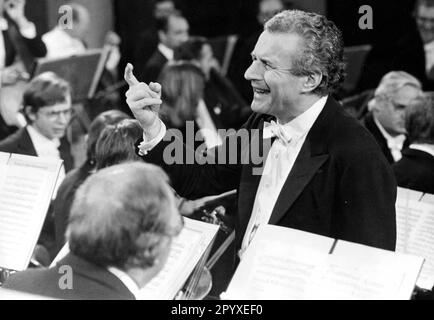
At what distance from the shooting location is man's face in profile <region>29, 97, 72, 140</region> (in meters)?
4.35

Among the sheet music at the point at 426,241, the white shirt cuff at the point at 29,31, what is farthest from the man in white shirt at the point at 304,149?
the white shirt cuff at the point at 29,31

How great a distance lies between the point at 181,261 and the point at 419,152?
5.92ft

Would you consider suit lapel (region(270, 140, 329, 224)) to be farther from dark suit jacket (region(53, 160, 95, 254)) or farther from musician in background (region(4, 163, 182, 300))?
dark suit jacket (region(53, 160, 95, 254))

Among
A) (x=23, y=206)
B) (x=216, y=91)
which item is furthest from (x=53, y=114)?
(x=216, y=91)

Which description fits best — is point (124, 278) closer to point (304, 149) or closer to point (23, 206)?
point (304, 149)

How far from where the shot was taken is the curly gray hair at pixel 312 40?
255 centimetres

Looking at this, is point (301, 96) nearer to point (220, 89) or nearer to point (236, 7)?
point (220, 89)

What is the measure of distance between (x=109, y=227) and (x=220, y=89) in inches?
171

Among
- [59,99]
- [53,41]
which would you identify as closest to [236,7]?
[53,41]

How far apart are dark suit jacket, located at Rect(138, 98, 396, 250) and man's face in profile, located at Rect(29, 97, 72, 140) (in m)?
1.83

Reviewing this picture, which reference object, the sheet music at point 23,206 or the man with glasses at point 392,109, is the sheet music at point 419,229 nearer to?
the sheet music at point 23,206

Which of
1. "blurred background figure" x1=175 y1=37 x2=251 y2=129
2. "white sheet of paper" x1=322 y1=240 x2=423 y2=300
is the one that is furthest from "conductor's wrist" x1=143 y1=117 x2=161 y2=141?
"blurred background figure" x1=175 y1=37 x2=251 y2=129

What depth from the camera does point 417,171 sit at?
367 cm
